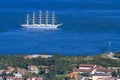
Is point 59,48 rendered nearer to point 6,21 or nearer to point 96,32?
point 96,32

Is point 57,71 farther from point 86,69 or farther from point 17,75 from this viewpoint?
point 17,75

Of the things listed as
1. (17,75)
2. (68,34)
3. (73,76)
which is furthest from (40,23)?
(73,76)

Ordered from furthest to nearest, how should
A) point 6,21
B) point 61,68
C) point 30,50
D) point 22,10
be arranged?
point 22,10 → point 6,21 → point 30,50 → point 61,68

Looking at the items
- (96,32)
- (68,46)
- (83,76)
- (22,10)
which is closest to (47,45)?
(68,46)

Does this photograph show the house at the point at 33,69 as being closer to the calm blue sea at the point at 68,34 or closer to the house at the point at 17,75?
the house at the point at 17,75

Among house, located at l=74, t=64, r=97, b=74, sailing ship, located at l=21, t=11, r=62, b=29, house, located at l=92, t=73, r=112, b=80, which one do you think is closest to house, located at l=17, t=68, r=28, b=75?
house, located at l=74, t=64, r=97, b=74

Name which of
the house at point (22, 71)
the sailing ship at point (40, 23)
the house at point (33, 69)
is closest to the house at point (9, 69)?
the house at point (22, 71)
